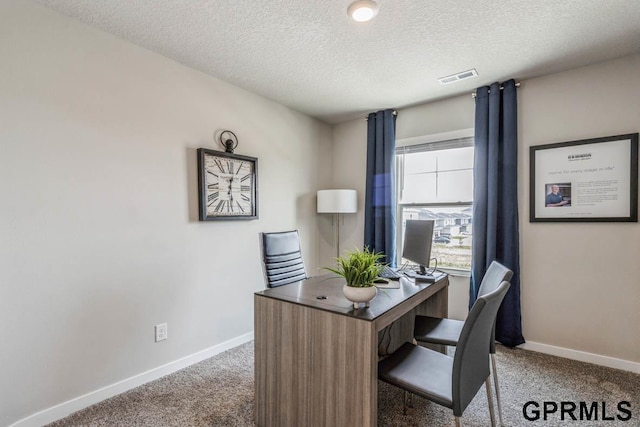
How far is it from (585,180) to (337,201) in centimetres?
220

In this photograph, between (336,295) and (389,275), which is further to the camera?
(389,275)

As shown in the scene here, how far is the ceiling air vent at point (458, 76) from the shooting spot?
2.61 metres

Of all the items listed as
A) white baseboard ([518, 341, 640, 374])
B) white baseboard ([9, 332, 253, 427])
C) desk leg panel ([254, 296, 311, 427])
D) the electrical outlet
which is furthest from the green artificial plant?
white baseboard ([518, 341, 640, 374])

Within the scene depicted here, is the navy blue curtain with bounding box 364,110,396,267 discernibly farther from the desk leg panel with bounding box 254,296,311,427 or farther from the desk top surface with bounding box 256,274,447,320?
the desk leg panel with bounding box 254,296,311,427

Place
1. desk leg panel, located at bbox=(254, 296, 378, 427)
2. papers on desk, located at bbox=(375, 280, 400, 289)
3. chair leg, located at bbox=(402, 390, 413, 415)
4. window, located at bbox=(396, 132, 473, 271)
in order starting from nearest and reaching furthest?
desk leg panel, located at bbox=(254, 296, 378, 427)
chair leg, located at bbox=(402, 390, 413, 415)
papers on desk, located at bbox=(375, 280, 400, 289)
window, located at bbox=(396, 132, 473, 271)

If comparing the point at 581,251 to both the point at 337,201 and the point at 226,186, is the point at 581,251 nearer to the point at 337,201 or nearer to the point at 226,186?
the point at 337,201

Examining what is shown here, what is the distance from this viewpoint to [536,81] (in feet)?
8.88

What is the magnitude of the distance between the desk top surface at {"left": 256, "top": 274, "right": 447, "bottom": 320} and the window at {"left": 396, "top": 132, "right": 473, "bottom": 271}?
3.67 ft

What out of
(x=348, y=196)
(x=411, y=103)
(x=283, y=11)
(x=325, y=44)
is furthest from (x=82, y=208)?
(x=411, y=103)

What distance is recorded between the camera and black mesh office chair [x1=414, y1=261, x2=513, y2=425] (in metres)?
1.77

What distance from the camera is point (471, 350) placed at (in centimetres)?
133

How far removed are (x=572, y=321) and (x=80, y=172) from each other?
3850 millimetres

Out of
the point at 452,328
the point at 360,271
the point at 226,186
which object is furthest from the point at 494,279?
the point at 226,186

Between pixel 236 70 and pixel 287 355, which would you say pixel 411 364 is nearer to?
pixel 287 355
